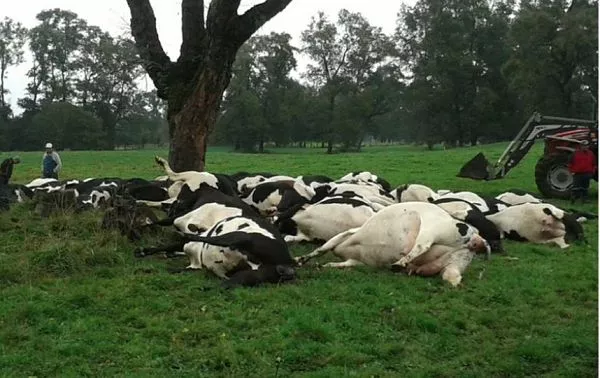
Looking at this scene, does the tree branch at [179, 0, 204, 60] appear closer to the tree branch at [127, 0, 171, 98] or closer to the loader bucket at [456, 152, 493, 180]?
the tree branch at [127, 0, 171, 98]

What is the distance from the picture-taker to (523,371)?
5117 mm

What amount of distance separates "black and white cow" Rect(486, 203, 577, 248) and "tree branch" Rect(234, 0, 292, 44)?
19.0 ft

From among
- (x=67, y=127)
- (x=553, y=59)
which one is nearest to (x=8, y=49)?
(x=67, y=127)

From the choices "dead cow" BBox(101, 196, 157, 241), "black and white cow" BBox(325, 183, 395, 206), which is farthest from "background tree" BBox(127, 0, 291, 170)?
"dead cow" BBox(101, 196, 157, 241)

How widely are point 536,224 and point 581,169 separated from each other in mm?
5291

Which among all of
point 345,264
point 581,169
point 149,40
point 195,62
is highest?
point 149,40

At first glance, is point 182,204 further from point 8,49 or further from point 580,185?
point 8,49

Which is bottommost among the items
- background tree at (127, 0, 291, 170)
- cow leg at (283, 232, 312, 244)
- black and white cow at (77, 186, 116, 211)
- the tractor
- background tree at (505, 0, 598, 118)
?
cow leg at (283, 232, 312, 244)

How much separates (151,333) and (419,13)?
64513 mm

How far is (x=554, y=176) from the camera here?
1683 cm

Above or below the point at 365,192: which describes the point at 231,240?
below

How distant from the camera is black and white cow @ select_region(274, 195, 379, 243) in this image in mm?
9812

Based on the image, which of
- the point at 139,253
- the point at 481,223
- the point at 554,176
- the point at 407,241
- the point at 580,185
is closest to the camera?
the point at 407,241

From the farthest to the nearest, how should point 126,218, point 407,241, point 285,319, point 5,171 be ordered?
point 5,171 < point 126,218 < point 407,241 < point 285,319
